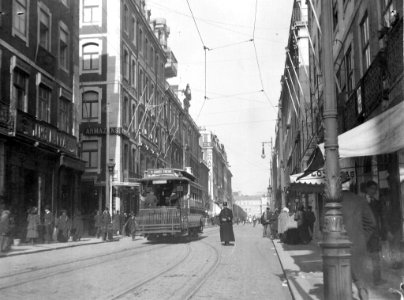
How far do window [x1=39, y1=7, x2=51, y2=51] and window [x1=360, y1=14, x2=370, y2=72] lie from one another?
16.6 m

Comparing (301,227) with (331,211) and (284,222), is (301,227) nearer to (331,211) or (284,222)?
(284,222)

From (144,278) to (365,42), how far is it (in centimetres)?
955

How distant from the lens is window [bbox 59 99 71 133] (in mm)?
28188

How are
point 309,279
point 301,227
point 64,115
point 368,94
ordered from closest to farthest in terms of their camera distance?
point 309,279
point 368,94
point 301,227
point 64,115

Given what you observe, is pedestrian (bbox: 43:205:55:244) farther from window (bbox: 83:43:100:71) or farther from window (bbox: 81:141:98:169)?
window (bbox: 83:43:100:71)

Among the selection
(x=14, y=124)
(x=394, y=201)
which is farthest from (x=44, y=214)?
(x=394, y=201)

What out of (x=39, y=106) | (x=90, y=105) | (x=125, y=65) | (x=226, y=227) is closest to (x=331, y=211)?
(x=226, y=227)

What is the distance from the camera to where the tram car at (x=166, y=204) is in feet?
72.8

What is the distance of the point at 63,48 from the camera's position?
28828 mm

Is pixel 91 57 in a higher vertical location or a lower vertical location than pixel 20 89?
higher

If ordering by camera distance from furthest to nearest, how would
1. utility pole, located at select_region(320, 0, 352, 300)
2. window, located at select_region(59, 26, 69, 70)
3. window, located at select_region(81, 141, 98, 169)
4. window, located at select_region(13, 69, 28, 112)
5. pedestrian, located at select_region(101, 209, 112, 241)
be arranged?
window, located at select_region(81, 141, 98, 169) → window, located at select_region(59, 26, 69, 70) → pedestrian, located at select_region(101, 209, 112, 241) → window, located at select_region(13, 69, 28, 112) → utility pole, located at select_region(320, 0, 352, 300)

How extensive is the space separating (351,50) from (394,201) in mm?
7295

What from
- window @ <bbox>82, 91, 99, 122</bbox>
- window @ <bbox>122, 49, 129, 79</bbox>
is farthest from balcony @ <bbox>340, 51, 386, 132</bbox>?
window @ <bbox>122, 49, 129, 79</bbox>

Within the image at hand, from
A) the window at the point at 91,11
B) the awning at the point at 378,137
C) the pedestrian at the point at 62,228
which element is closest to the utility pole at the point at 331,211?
the awning at the point at 378,137
